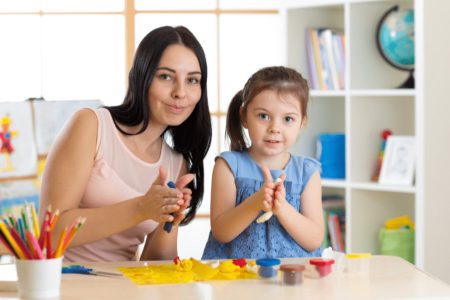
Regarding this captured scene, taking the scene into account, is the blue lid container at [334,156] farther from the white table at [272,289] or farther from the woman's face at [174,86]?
the white table at [272,289]

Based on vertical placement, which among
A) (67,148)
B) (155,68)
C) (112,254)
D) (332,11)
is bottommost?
(112,254)

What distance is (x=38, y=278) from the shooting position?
5.20 ft

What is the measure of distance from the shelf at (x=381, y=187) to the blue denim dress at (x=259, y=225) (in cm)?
146

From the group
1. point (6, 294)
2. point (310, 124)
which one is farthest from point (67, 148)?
point (310, 124)

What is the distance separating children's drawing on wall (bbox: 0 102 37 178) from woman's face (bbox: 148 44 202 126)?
3.78ft

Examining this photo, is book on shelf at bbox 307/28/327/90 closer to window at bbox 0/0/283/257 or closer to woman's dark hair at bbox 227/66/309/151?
window at bbox 0/0/283/257

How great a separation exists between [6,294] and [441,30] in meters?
2.44

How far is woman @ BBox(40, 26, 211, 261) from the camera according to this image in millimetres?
2256

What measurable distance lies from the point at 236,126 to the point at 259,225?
0.33m

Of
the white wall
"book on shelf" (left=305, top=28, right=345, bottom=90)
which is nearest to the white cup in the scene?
the white wall

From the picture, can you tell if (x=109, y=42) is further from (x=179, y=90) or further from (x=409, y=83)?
(x=179, y=90)

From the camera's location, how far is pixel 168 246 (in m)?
2.31

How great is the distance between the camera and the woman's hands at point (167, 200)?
6.39 feet

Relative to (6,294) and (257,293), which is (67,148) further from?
(257,293)
